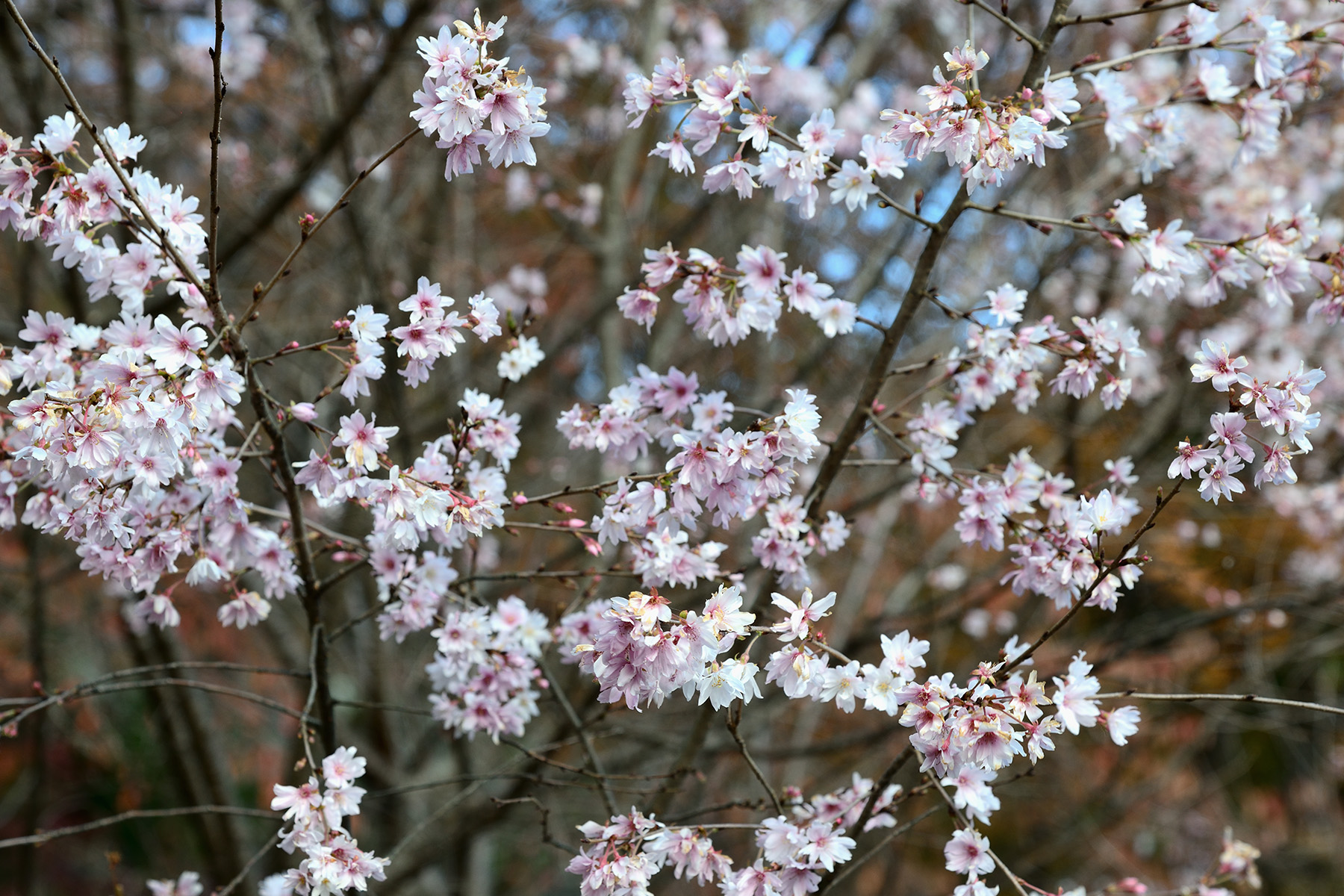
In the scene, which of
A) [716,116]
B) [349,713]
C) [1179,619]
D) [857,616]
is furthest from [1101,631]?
[349,713]

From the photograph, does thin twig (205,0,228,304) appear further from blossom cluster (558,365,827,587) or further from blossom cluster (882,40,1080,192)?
blossom cluster (882,40,1080,192)

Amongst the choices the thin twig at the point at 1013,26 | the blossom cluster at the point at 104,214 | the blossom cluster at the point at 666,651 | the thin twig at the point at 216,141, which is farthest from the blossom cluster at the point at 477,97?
the thin twig at the point at 1013,26

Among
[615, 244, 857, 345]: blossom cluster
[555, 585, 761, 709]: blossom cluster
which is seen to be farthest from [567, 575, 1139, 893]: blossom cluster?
[615, 244, 857, 345]: blossom cluster

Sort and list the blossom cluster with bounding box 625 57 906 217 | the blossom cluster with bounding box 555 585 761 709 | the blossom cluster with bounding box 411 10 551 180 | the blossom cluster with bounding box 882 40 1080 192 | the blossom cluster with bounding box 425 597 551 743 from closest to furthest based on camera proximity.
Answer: the blossom cluster with bounding box 555 585 761 709 < the blossom cluster with bounding box 411 10 551 180 < the blossom cluster with bounding box 882 40 1080 192 < the blossom cluster with bounding box 625 57 906 217 < the blossom cluster with bounding box 425 597 551 743

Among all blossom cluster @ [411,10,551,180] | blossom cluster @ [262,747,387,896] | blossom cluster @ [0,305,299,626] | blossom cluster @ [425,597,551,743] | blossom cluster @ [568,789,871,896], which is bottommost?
blossom cluster @ [568,789,871,896]

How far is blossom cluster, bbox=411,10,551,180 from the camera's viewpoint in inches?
68.3

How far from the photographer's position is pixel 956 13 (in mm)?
6160

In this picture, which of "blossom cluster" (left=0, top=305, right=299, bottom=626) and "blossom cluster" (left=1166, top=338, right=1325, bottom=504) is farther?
"blossom cluster" (left=1166, top=338, right=1325, bottom=504)

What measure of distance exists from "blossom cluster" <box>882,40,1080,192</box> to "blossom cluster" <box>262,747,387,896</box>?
5.74 ft

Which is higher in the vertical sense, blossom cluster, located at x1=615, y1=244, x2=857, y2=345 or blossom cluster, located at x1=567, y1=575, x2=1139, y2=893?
blossom cluster, located at x1=615, y1=244, x2=857, y2=345

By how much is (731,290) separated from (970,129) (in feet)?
2.01

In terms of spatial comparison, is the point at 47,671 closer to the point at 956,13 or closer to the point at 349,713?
the point at 349,713

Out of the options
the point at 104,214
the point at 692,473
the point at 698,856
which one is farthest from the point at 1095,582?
the point at 104,214

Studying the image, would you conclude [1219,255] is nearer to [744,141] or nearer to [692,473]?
[744,141]
